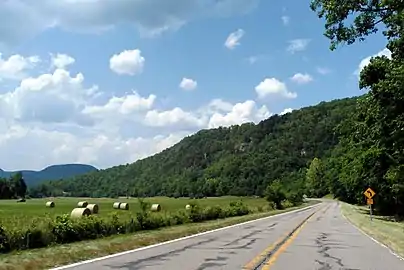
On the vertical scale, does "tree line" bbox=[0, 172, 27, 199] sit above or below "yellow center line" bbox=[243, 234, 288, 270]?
above

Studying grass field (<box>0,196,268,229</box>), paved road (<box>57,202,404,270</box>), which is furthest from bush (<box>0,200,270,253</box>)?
paved road (<box>57,202,404,270</box>)

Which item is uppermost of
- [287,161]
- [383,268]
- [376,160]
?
[287,161]

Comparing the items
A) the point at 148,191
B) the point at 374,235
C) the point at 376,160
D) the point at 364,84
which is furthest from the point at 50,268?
the point at 148,191

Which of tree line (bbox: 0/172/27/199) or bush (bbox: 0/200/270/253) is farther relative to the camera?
tree line (bbox: 0/172/27/199)

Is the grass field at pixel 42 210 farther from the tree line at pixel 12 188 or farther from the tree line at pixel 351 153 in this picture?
the tree line at pixel 12 188

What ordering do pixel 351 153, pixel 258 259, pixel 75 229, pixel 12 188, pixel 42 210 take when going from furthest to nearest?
pixel 12 188, pixel 351 153, pixel 42 210, pixel 75 229, pixel 258 259

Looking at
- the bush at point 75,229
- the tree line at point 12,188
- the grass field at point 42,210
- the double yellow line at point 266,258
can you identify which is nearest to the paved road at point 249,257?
Answer: the double yellow line at point 266,258

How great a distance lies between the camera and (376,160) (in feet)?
184

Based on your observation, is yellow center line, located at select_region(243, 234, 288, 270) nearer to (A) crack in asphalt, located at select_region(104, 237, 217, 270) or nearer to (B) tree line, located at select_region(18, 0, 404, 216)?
(A) crack in asphalt, located at select_region(104, 237, 217, 270)

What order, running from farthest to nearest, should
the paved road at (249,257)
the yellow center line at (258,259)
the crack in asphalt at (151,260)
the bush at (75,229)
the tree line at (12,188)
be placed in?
1. the tree line at (12,188)
2. the bush at (75,229)
3. the paved road at (249,257)
4. the yellow center line at (258,259)
5. the crack in asphalt at (151,260)

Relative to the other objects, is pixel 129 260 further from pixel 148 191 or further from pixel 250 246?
pixel 148 191

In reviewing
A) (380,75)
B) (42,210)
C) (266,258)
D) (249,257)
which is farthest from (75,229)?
(42,210)

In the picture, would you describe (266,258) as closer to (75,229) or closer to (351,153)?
(75,229)

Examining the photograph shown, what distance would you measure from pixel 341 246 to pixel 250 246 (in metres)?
3.92
